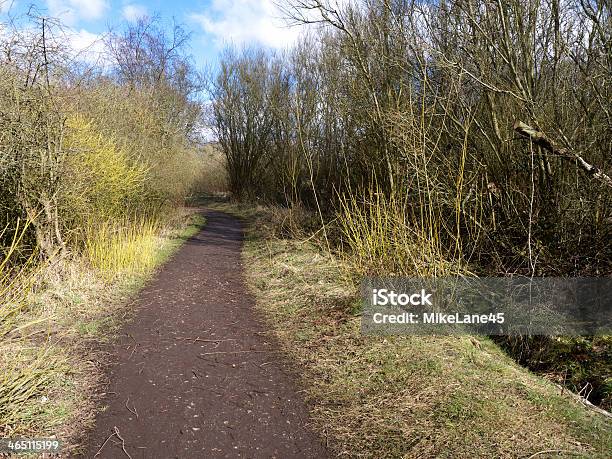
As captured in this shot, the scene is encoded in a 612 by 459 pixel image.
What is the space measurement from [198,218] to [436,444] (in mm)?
15799

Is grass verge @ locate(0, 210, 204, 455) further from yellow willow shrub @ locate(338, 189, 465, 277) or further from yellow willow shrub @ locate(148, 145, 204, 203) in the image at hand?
yellow willow shrub @ locate(148, 145, 204, 203)

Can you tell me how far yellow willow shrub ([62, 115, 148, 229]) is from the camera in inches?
269

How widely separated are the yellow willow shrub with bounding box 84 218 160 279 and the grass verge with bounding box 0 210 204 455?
20mm

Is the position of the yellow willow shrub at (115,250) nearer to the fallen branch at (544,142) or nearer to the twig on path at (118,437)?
the twig on path at (118,437)

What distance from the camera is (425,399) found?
348cm

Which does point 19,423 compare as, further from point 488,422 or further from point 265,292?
point 265,292

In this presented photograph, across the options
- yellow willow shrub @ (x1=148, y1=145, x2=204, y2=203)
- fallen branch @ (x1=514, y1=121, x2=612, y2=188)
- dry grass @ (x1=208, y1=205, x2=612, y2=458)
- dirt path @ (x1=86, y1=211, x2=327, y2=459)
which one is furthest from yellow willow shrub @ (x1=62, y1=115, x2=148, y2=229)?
fallen branch @ (x1=514, y1=121, x2=612, y2=188)

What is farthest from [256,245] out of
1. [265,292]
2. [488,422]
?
[488,422]

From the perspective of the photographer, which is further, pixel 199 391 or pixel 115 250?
pixel 115 250

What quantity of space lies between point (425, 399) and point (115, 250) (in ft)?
20.1

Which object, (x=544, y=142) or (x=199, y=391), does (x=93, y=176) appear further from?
(x=544, y=142)

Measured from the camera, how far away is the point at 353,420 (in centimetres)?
331

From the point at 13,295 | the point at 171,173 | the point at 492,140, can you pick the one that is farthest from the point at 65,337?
the point at 171,173

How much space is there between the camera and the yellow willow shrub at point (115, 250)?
7.27 metres
